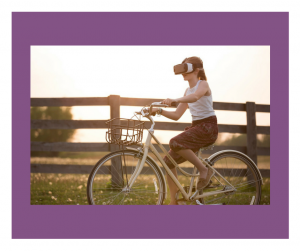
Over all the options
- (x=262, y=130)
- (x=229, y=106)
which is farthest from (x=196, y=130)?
(x=262, y=130)

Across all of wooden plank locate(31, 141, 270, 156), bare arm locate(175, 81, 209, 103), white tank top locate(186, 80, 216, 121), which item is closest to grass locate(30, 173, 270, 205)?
wooden plank locate(31, 141, 270, 156)

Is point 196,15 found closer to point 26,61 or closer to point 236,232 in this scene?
point 26,61

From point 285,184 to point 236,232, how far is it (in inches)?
28.0

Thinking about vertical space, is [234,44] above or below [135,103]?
above

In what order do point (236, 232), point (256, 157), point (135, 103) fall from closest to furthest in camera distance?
point (236, 232) < point (135, 103) < point (256, 157)

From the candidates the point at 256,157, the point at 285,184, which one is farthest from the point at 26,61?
the point at 256,157

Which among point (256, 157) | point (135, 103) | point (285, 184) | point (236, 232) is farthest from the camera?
point (256, 157)

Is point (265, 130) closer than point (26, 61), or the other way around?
point (26, 61)

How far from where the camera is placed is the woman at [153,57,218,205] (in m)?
2.75

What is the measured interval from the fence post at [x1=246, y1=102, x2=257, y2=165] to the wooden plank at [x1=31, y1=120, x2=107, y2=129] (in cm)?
258

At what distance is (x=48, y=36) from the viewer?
9.59 ft

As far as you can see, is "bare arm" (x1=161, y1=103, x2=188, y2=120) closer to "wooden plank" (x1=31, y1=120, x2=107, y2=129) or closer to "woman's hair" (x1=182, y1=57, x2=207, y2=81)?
"woman's hair" (x1=182, y1=57, x2=207, y2=81)

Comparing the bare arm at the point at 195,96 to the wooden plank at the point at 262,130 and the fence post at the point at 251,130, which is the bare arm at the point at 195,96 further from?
the wooden plank at the point at 262,130

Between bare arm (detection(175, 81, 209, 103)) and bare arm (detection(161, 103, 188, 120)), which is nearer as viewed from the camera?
bare arm (detection(175, 81, 209, 103))
